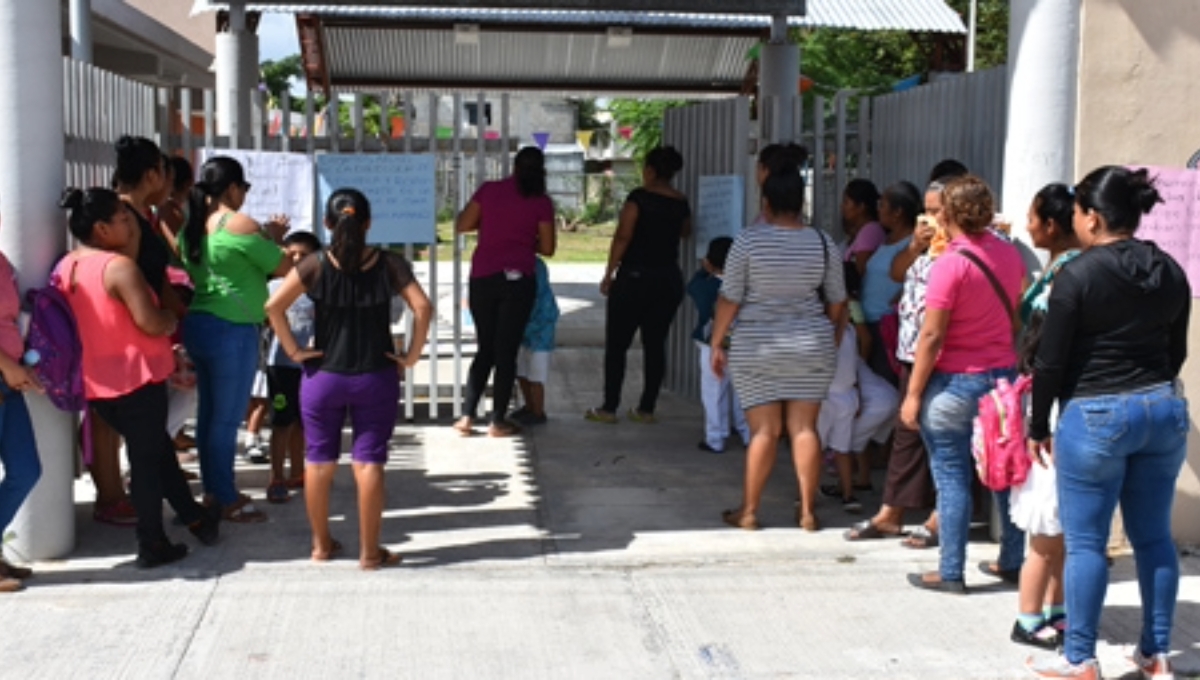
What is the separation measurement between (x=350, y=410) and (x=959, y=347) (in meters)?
2.55

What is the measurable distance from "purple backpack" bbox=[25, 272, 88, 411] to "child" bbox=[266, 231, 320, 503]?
147 centimetres

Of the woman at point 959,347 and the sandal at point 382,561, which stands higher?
the woman at point 959,347

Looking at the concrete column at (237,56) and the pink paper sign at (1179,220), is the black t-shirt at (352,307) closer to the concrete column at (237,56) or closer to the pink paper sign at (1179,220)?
the pink paper sign at (1179,220)

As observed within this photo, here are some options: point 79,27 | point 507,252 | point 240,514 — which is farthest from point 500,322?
point 79,27

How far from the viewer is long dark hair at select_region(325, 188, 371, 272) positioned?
589 cm

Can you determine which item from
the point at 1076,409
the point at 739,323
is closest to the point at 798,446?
the point at 739,323

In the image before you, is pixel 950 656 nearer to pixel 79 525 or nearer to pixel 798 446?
pixel 798 446

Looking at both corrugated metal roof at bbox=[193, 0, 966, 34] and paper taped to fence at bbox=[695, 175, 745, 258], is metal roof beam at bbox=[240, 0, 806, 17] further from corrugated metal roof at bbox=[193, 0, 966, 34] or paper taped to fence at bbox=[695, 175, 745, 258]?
corrugated metal roof at bbox=[193, 0, 966, 34]

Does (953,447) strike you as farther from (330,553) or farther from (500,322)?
(500,322)

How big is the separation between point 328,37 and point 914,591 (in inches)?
388

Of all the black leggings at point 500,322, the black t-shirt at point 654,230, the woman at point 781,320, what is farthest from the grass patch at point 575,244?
the woman at point 781,320

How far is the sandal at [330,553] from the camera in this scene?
20.8 feet

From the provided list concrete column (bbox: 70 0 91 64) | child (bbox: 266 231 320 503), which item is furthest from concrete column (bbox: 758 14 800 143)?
concrete column (bbox: 70 0 91 64)

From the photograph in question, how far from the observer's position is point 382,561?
20.6ft
